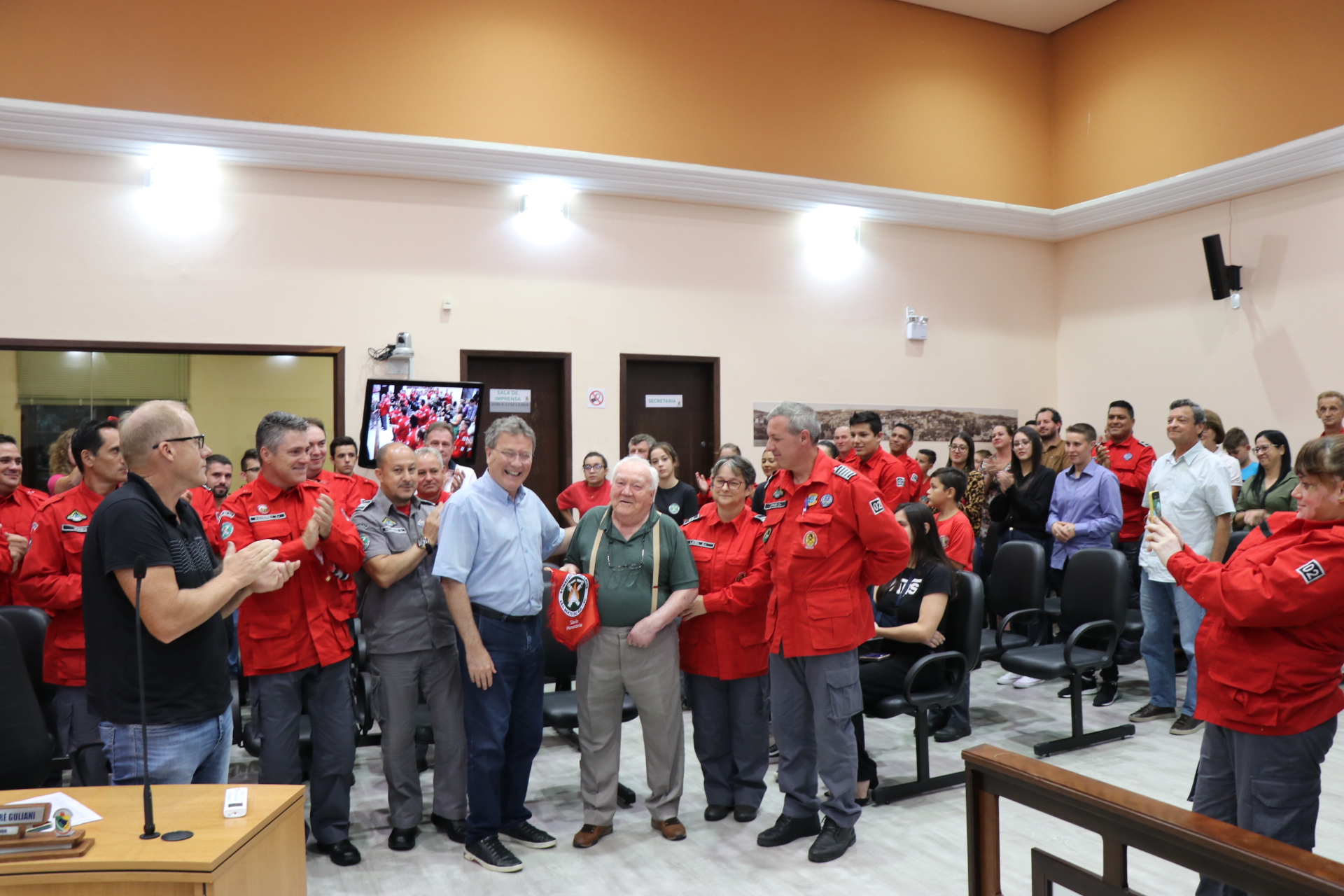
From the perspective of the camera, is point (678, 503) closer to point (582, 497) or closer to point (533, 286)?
point (582, 497)

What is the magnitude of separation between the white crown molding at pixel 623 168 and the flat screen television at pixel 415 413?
193 centimetres

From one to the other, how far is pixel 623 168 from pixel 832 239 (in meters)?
2.16

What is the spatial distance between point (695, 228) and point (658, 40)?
5.18ft

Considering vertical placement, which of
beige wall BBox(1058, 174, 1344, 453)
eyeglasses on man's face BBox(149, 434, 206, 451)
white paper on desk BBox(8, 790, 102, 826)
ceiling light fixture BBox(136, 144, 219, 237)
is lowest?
white paper on desk BBox(8, 790, 102, 826)

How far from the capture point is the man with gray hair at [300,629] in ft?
11.0

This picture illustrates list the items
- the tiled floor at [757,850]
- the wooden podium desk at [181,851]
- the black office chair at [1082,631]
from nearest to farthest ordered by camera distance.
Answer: the wooden podium desk at [181,851] < the tiled floor at [757,850] < the black office chair at [1082,631]

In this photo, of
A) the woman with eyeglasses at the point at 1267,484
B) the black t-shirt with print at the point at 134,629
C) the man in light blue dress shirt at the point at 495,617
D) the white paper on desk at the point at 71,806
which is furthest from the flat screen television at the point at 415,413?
the woman with eyeglasses at the point at 1267,484

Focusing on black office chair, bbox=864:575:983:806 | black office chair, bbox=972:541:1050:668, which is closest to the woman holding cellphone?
black office chair, bbox=864:575:983:806

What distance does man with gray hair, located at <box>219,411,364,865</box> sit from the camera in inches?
132

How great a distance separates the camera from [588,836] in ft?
12.0

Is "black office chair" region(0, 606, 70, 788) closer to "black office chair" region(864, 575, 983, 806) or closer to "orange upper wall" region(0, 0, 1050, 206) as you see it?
"black office chair" region(864, 575, 983, 806)

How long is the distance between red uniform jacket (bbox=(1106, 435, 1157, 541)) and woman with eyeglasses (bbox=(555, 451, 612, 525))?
141 inches

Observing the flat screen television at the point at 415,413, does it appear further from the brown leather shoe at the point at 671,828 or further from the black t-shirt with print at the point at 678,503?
the brown leather shoe at the point at 671,828

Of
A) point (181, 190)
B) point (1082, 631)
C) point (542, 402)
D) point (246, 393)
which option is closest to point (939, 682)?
point (1082, 631)
